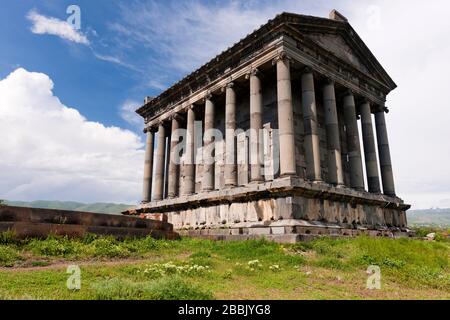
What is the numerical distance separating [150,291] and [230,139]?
46.2ft

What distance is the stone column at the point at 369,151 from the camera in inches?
855

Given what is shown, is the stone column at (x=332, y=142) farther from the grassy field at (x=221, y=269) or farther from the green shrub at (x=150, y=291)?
the green shrub at (x=150, y=291)

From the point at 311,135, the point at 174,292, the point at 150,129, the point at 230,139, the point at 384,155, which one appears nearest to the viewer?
the point at 174,292

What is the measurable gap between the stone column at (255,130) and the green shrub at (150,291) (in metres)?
11.5

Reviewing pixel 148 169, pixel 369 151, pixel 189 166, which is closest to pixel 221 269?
pixel 189 166

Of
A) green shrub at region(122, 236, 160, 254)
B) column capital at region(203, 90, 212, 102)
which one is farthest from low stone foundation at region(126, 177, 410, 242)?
column capital at region(203, 90, 212, 102)

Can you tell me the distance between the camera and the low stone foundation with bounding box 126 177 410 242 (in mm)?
14875

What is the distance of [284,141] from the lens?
16.4m

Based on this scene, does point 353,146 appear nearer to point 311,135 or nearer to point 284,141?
point 311,135

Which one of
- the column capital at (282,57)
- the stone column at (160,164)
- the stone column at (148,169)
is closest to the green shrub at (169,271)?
the column capital at (282,57)

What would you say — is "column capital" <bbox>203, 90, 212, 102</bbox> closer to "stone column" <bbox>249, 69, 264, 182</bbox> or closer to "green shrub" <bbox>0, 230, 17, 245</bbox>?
"stone column" <bbox>249, 69, 264, 182</bbox>
